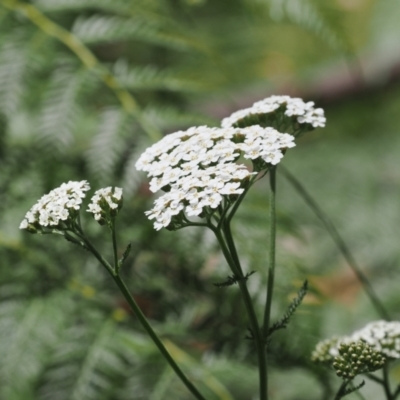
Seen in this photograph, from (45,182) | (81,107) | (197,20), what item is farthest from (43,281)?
(197,20)

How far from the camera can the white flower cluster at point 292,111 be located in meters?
0.75

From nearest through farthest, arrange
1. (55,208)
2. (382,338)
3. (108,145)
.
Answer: (55,208) → (382,338) → (108,145)

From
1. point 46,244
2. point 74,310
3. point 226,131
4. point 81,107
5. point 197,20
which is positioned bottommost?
point 226,131

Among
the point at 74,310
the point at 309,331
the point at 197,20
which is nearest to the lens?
the point at 309,331

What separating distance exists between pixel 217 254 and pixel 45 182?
0.51 meters

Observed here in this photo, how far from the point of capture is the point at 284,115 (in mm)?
787

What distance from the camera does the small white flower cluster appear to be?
66 centimetres

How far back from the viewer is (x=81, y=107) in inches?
62.2

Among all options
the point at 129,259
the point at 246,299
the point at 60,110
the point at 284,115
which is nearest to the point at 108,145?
the point at 60,110

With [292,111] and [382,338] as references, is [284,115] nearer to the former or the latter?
[292,111]

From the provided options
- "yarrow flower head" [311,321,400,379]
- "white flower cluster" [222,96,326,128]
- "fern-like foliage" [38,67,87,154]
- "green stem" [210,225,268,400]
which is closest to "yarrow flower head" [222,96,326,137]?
"white flower cluster" [222,96,326,128]

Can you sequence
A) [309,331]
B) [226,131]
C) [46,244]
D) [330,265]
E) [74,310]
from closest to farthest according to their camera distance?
[226,131] < [309,331] < [74,310] < [46,244] < [330,265]

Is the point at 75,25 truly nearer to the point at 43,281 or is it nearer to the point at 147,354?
the point at 43,281

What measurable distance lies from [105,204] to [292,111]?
272 millimetres
